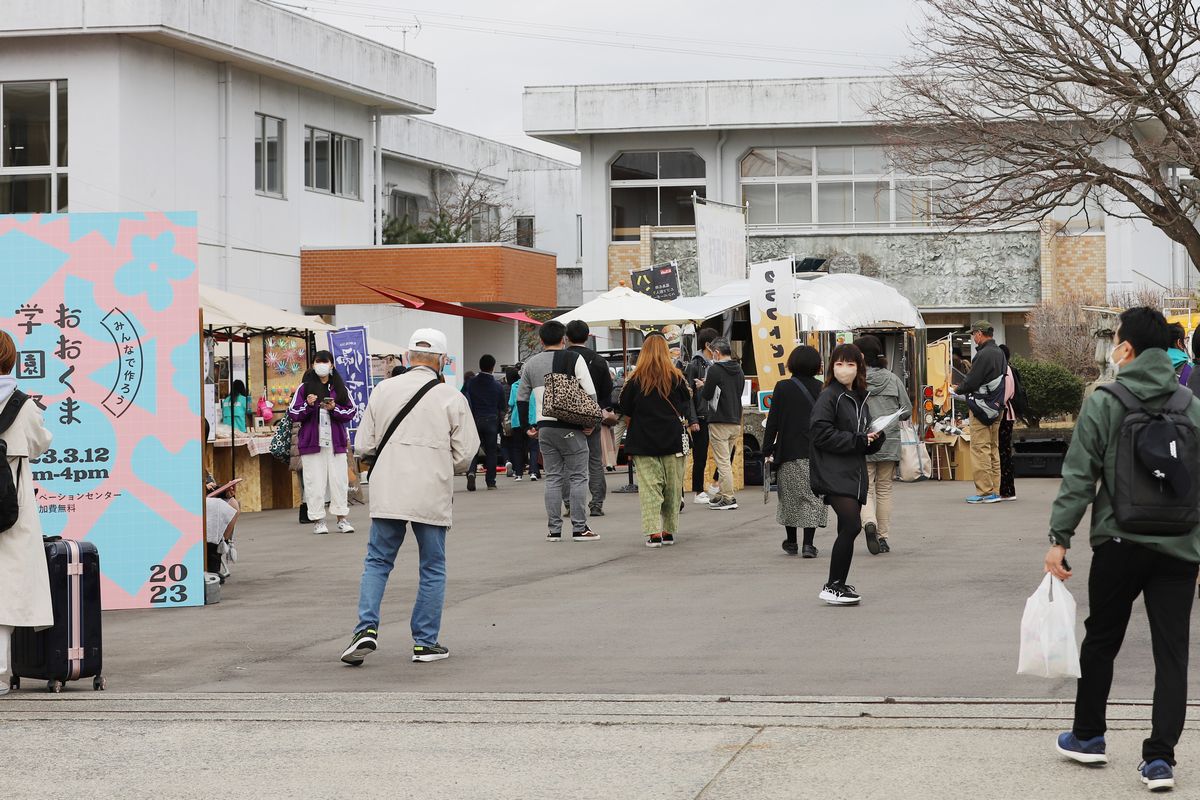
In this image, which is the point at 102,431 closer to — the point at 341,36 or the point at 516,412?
the point at 516,412

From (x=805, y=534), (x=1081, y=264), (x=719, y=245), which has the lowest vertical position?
(x=805, y=534)

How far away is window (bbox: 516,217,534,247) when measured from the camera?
173ft

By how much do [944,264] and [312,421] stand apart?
91.0 ft

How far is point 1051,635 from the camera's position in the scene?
5.77m

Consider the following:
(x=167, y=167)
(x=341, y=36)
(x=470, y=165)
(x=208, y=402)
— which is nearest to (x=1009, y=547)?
(x=208, y=402)

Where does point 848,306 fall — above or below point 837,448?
above

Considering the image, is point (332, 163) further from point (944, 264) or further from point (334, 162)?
point (944, 264)

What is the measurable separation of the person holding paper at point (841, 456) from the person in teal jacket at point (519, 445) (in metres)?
13.3

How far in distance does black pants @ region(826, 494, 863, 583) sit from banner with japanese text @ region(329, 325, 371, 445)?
10.6 metres

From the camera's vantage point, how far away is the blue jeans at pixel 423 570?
8.45 meters

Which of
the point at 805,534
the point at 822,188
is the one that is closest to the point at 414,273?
the point at 822,188

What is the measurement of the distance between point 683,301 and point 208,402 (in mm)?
8087

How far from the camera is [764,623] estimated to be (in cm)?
948

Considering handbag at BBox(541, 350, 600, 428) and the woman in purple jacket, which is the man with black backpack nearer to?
handbag at BBox(541, 350, 600, 428)
